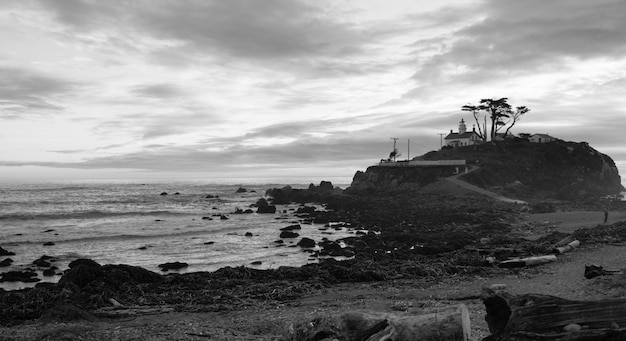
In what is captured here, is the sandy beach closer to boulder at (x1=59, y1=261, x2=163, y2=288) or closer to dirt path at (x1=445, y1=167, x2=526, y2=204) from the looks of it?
boulder at (x1=59, y1=261, x2=163, y2=288)

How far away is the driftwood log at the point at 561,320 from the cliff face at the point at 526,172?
2302 inches

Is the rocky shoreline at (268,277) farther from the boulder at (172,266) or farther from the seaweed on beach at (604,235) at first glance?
the boulder at (172,266)

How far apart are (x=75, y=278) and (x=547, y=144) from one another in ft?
280

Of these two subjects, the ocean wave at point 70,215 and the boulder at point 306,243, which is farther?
the ocean wave at point 70,215

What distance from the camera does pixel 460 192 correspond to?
59.1 m

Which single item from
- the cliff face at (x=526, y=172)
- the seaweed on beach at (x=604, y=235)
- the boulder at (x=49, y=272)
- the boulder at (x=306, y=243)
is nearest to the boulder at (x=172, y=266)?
the boulder at (x=49, y=272)

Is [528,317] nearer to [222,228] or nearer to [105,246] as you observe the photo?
[105,246]

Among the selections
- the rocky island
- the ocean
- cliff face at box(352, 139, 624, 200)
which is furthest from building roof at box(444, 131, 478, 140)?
the rocky island

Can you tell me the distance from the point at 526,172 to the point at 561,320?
72.0 m

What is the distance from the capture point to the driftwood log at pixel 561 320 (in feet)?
16.5

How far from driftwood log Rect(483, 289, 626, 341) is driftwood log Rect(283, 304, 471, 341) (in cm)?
79

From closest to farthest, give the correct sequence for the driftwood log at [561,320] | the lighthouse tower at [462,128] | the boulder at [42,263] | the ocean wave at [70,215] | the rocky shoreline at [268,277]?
the driftwood log at [561,320] < the rocky shoreline at [268,277] < the boulder at [42,263] < the ocean wave at [70,215] < the lighthouse tower at [462,128]

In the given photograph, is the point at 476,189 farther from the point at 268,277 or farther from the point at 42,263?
the point at 42,263

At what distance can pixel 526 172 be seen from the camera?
71438 mm
